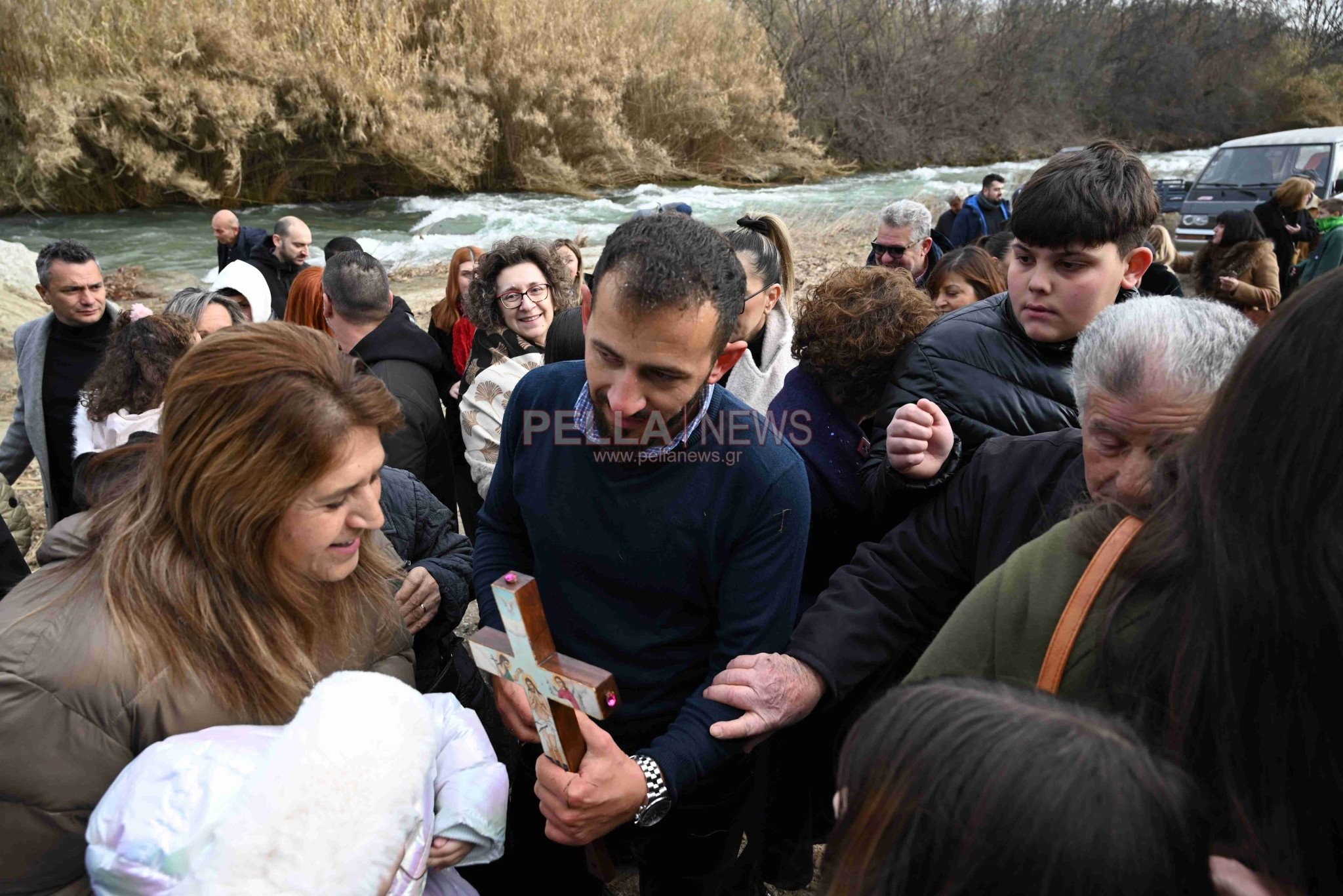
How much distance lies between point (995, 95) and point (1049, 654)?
35.0 meters

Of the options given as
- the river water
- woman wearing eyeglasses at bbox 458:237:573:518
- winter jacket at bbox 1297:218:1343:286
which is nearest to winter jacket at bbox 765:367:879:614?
woman wearing eyeglasses at bbox 458:237:573:518

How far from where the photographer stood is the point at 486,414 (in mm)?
2904

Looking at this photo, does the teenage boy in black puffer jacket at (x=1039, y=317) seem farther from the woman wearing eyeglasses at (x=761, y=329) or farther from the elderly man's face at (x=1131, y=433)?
the woman wearing eyeglasses at (x=761, y=329)

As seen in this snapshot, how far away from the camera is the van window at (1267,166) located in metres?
10.3

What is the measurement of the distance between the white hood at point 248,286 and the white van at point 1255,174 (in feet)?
33.3

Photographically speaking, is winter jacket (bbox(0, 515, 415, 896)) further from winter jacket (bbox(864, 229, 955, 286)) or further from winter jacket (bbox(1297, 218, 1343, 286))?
winter jacket (bbox(1297, 218, 1343, 286))

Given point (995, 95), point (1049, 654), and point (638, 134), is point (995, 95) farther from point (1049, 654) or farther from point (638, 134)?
point (1049, 654)

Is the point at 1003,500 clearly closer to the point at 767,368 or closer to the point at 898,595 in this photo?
the point at 898,595

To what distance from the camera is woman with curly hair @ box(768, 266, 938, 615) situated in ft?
6.97

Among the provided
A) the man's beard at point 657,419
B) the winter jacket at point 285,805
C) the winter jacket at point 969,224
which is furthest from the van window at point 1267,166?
the winter jacket at point 285,805

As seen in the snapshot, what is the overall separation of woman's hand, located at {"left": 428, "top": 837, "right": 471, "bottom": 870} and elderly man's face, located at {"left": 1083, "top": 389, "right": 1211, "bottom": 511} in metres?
1.10

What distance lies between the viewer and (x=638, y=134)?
76.0 feet

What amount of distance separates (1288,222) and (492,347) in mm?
7242

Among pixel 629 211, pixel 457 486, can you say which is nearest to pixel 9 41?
pixel 629 211
